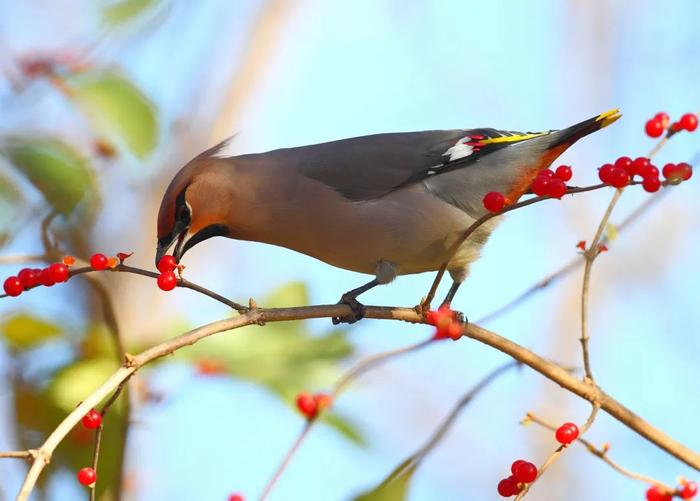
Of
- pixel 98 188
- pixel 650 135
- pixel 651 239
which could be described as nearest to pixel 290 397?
pixel 98 188

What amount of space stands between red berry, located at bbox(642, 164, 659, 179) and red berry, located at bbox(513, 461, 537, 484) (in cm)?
70

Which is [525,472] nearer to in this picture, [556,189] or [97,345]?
[556,189]

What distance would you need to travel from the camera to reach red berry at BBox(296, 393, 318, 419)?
2.78 m

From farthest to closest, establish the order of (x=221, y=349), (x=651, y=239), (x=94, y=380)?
(x=651, y=239) < (x=221, y=349) < (x=94, y=380)

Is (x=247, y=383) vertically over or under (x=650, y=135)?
under

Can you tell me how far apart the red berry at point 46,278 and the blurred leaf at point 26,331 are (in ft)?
1.90

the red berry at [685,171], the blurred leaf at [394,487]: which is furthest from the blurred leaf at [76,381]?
the red berry at [685,171]

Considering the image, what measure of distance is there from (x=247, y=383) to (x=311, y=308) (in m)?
0.74

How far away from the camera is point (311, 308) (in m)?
2.36

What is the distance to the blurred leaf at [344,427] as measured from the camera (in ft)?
9.35

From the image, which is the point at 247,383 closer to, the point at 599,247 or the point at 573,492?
the point at 599,247

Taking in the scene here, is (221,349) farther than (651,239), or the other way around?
(651,239)

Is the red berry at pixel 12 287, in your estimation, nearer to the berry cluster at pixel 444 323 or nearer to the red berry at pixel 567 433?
the berry cluster at pixel 444 323

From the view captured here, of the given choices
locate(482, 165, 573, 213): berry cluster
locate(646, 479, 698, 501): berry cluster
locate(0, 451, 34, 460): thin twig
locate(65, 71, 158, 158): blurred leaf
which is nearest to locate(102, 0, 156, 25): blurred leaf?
locate(65, 71, 158, 158): blurred leaf
